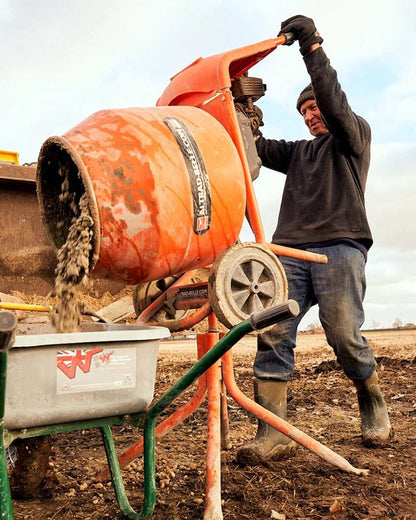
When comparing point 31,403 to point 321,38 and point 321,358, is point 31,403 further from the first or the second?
point 321,358

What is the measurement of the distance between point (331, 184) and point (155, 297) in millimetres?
1144

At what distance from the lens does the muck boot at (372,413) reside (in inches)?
129

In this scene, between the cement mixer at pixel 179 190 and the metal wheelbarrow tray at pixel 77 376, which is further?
the cement mixer at pixel 179 190

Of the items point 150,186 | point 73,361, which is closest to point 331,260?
point 150,186

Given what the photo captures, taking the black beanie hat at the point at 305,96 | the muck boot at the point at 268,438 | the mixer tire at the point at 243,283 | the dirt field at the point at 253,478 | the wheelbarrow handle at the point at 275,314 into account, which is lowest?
the dirt field at the point at 253,478

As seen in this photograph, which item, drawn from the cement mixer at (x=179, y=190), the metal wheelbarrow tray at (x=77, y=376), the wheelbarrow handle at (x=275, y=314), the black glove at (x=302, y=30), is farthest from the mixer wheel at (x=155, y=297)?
the black glove at (x=302, y=30)

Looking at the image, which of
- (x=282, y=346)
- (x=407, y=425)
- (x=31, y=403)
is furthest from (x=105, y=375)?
(x=407, y=425)

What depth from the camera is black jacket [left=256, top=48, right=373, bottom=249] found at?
3.13 meters

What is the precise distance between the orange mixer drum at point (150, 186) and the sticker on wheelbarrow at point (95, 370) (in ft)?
1.27

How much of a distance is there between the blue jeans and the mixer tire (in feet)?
2.42

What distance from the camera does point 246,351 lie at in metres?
8.13

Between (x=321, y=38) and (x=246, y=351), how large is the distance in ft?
18.7

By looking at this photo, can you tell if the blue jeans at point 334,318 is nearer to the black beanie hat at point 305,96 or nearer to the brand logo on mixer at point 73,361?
the black beanie hat at point 305,96

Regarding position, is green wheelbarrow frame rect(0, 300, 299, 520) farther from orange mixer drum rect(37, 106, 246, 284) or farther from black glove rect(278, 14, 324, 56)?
black glove rect(278, 14, 324, 56)
